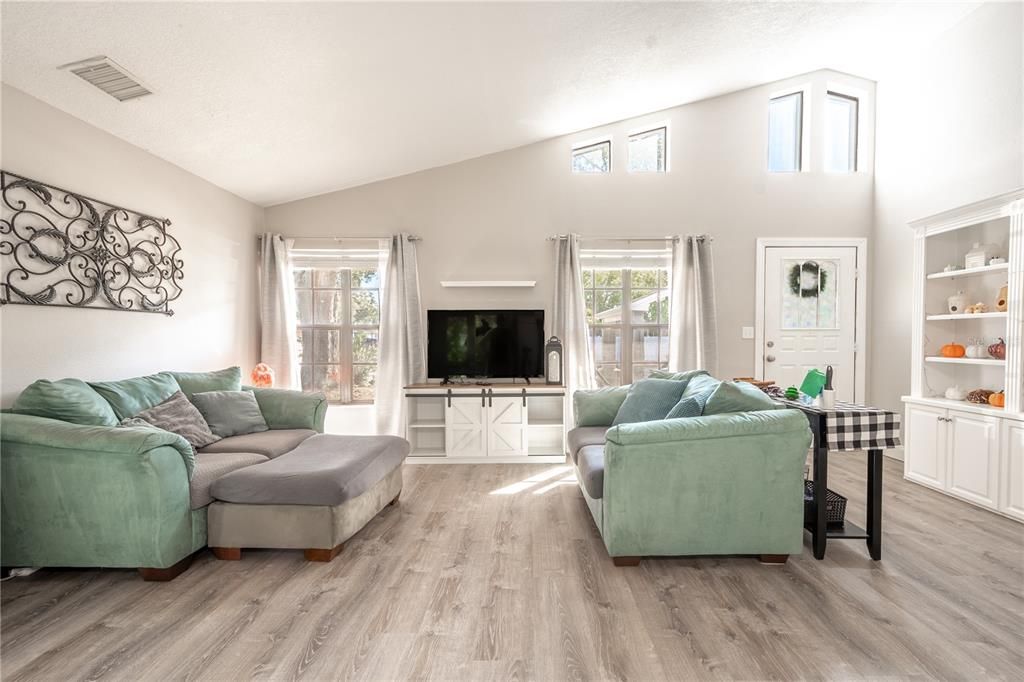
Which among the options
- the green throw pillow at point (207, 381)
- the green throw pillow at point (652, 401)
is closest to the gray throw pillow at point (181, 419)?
the green throw pillow at point (207, 381)

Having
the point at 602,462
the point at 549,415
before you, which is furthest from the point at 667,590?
the point at 549,415

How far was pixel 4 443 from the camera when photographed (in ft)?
7.37

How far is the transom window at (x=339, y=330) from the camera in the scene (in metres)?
5.02

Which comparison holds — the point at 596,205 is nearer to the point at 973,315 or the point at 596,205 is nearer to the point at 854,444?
the point at 973,315

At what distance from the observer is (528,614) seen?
1996 mm

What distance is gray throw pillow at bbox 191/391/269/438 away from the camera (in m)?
3.32

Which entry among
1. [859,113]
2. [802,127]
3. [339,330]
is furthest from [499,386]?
[859,113]

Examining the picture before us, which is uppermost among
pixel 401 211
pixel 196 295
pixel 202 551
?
pixel 401 211

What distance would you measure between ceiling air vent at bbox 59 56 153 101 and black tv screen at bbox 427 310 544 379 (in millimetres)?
2639

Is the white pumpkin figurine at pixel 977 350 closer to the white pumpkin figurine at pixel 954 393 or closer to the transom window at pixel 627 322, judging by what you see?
the white pumpkin figurine at pixel 954 393

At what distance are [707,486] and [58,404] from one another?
3219mm

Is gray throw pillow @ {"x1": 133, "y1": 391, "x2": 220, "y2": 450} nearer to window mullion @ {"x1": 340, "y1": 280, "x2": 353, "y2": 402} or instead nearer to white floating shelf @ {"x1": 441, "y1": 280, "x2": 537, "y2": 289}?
window mullion @ {"x1": 340, "y1": 280, "x2": 353, "y2": 402}

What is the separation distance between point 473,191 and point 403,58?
199 cm

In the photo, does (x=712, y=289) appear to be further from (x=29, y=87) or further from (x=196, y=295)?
(x=29, y=87)
